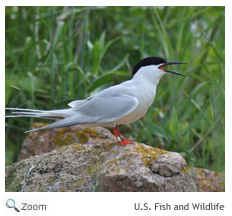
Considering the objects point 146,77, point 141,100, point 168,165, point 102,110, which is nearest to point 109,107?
point 102,110

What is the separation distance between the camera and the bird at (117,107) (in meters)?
3.17

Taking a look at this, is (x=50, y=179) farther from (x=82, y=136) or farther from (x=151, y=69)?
(x=151, y=69)

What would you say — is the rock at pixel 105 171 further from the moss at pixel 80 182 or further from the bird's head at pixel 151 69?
the bird's head at pixel 151 69

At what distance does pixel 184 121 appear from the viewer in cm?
482

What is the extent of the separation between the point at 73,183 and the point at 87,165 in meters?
0.20

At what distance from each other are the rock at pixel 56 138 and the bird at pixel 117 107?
0.71 m

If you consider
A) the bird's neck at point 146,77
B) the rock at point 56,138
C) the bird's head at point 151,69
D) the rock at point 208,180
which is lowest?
the rock at point 208,180

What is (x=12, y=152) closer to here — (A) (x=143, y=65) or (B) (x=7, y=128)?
(B) (x=7, y=128)

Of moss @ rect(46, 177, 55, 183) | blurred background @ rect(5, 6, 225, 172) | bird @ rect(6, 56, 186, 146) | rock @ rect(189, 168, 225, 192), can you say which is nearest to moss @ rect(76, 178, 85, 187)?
moss @ rect(46, 177, 55, 183)

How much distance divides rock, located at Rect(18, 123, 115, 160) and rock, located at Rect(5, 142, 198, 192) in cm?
71

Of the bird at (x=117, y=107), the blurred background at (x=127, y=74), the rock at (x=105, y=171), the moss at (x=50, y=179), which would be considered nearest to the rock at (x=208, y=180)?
the blurred background at (x=127, y=74)

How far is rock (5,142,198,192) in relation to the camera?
278cm

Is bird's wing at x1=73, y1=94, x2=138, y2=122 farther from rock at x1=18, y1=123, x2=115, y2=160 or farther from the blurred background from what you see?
the blurred background
